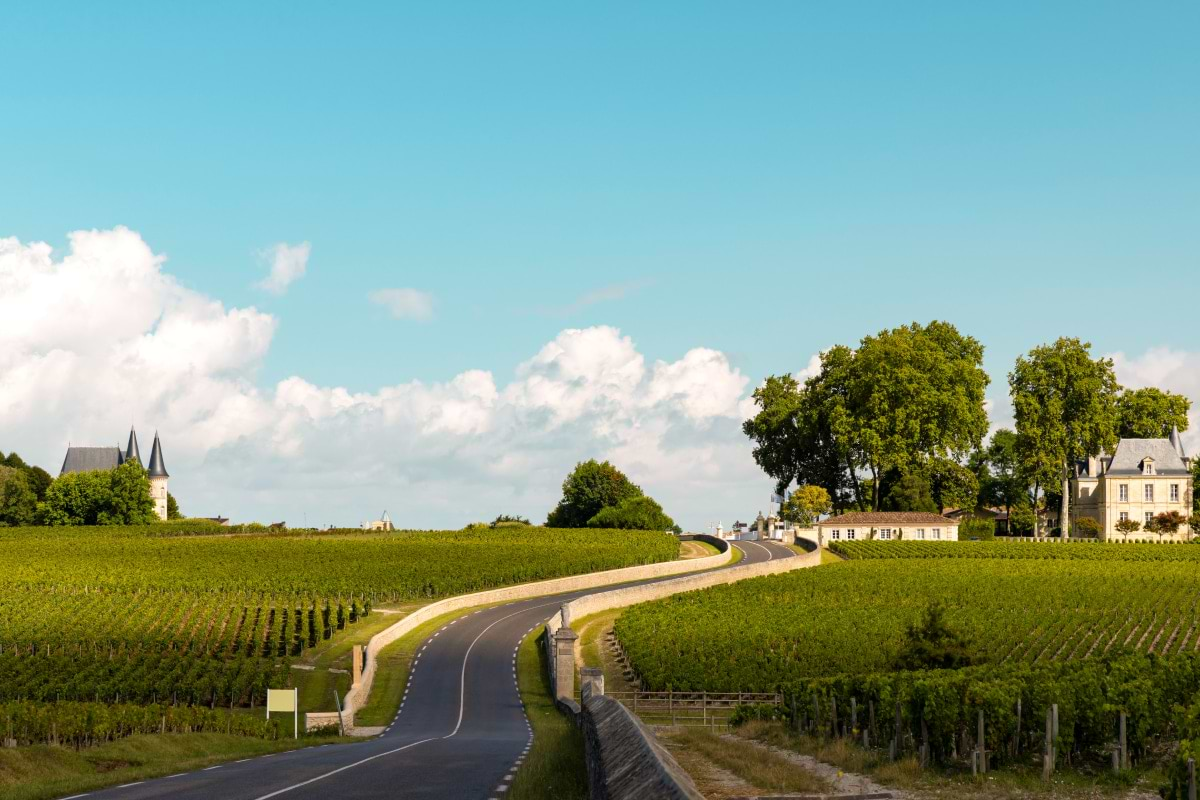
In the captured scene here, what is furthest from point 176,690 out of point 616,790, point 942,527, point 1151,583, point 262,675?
point 942,527

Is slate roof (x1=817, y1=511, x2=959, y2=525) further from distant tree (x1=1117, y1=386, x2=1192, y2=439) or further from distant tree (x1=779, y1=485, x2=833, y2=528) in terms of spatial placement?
distant tree (x1=1117, y1=386, x2=1192, y2=439)

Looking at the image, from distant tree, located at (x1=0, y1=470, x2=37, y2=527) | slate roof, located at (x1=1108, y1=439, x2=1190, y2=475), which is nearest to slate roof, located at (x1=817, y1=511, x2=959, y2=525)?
slate roof, located at (x1=1108, y1=439, x2=1190, y2=475)

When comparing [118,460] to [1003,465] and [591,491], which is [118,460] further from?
[1003,465]

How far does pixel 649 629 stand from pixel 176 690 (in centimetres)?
2266

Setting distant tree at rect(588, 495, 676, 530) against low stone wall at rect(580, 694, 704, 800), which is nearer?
low stone wall at rect(580, 694, 704, 800)

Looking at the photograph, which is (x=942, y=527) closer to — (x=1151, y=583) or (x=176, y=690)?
(x=1151, y=583)

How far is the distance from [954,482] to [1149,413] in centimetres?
2195

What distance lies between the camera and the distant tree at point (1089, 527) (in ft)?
394

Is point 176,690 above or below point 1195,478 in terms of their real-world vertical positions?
below

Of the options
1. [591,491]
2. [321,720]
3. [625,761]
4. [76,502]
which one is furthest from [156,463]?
[625,761]

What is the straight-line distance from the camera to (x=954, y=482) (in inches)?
4653

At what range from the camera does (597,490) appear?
464 ft

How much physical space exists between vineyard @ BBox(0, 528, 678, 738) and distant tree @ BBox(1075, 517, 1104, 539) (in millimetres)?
37676

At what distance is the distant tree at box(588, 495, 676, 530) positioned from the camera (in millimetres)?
134125
